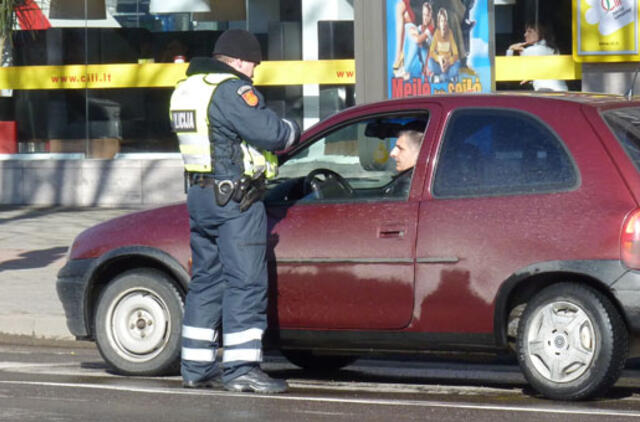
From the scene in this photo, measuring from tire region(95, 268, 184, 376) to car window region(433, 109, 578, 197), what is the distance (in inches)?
65.0

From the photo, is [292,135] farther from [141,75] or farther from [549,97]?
[141,75]

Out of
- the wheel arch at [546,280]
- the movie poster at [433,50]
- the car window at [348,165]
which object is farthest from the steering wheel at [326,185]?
the movie poster at [433,50]

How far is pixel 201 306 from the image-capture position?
306 inches

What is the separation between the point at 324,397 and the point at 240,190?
43.1 inches

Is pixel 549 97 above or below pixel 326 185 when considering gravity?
above

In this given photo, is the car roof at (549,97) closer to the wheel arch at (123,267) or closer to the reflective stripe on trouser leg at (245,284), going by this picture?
the reflective stripe on trouser leg at (245,284)

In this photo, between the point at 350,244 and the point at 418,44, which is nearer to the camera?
the point at 350,244

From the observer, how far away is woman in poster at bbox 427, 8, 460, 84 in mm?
14609

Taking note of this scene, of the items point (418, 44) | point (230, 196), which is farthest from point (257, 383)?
point (418, 44)

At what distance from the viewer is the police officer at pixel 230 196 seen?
24.6 feet

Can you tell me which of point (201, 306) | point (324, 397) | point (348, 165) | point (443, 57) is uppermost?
point (443, 57)

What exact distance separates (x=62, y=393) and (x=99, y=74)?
1151 cm

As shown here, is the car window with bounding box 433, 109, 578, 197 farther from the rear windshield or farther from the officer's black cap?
the officer's black cap

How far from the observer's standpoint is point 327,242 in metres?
7.57
